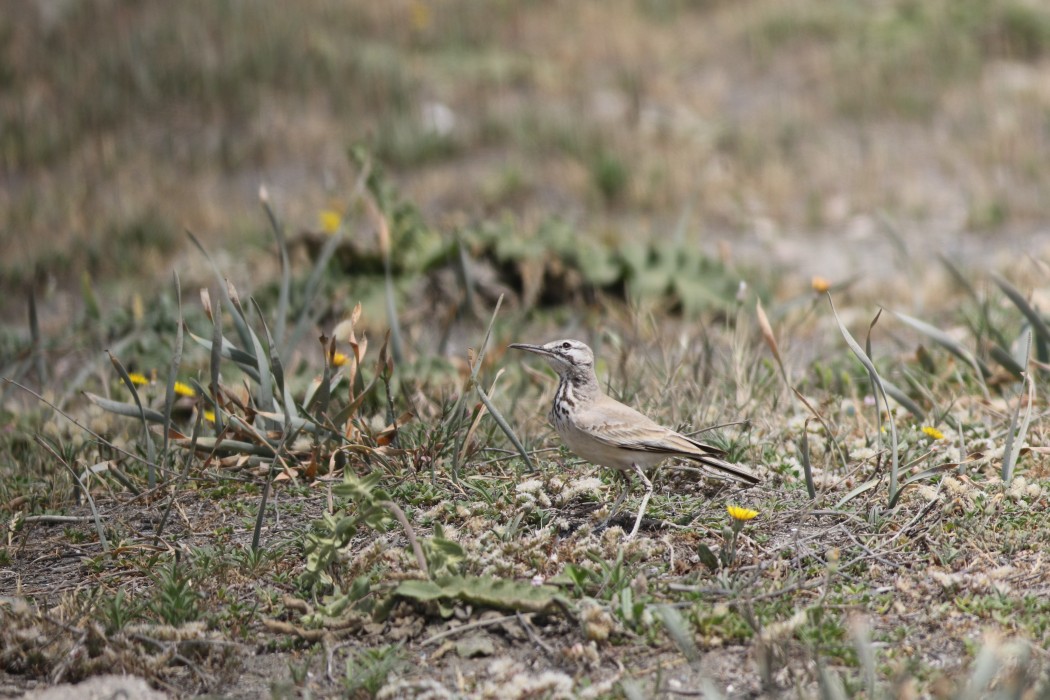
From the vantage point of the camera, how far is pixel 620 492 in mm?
4082

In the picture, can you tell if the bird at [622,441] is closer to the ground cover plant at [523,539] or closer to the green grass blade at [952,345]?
the ground cover plant at [523,539]

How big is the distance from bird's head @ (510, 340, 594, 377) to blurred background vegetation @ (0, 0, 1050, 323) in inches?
119

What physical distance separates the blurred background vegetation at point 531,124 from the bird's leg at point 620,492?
10.6ft

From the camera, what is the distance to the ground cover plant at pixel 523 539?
10.6 ft

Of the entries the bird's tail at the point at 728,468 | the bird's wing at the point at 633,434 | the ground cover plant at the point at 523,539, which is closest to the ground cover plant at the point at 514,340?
the ground cover plant at the point at 523,539

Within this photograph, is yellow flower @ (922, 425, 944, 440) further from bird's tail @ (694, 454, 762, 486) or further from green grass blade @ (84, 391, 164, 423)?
green grass blade @ (84, 391, 164, 423)

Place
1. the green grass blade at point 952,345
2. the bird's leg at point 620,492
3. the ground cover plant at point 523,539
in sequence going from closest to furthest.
Result: the ground cover plant at point 523,539 < the bird's leg at point 620,492 < the green grass blade at point 952,345

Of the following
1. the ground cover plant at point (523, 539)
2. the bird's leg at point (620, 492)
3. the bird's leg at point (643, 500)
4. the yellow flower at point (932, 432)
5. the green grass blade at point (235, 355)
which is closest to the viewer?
the ground cover plant at point (523, 539)

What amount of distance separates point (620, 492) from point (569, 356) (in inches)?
20.9

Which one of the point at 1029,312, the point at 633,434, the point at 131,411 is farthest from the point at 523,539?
the point at 1029,312

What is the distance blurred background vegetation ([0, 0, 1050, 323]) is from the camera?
28.4ft

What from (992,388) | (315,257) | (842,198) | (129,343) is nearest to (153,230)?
(315,257)

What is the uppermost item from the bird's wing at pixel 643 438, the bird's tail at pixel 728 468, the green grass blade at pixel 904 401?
the bird's wing at pixel 643 438

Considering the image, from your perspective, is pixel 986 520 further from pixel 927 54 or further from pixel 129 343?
pixel 927 54
